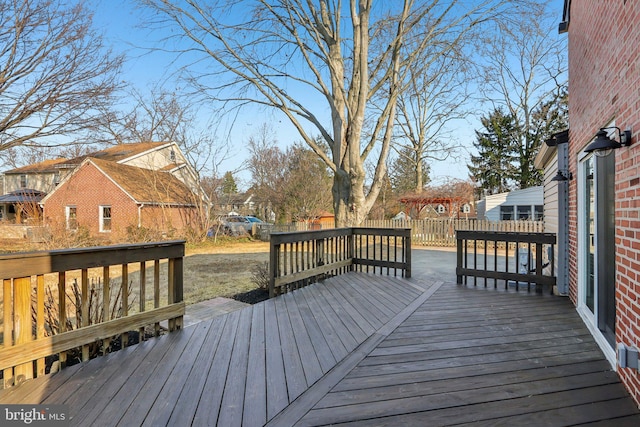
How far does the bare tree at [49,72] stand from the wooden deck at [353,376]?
26.1 ft

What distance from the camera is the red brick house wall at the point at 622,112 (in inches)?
80.1

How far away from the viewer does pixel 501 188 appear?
79.8ft

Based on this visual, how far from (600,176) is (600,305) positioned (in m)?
1.18

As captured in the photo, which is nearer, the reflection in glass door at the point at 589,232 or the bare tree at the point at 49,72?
the reflection in glass door at the point at 589,232

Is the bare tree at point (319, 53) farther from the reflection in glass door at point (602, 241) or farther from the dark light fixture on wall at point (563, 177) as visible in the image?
the reflection in glass door at point (602, 241)

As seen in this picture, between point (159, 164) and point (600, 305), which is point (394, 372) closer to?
point (600, 305)

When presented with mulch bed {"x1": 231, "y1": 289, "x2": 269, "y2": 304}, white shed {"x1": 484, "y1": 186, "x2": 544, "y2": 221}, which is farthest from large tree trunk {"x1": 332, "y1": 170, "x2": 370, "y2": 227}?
white shed {"x1": 484, "y1": 186, "x2": 544, "y2": 221}

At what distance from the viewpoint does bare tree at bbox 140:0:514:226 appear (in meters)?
7.23

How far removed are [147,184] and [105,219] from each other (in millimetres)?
2753

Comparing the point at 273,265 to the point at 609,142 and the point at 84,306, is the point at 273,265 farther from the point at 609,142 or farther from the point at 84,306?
the point at 609,142

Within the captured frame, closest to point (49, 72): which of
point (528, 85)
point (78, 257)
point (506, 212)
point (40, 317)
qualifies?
point (78, 257)

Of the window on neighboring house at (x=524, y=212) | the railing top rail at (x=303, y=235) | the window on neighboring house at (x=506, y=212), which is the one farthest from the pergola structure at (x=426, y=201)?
the railing top rail at (x=303, y=235)

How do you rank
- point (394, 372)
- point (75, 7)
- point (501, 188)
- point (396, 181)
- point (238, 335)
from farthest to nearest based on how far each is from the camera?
1. point (396, 181)
2. point (501, 188)
3. point (75, 7)
4. point (238, 335)
5. point (394, 372)

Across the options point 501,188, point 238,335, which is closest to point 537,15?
point 238,335
